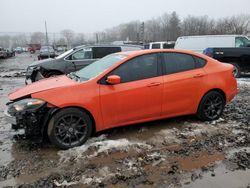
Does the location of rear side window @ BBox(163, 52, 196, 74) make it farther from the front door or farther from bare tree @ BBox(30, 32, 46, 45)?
bare tree @ BBox(30, 32, 46, 45)

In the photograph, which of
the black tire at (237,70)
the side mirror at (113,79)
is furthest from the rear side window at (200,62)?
the black tire at (237,70)

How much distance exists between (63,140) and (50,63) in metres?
6.73

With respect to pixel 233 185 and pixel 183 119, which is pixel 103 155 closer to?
pixel 233 185

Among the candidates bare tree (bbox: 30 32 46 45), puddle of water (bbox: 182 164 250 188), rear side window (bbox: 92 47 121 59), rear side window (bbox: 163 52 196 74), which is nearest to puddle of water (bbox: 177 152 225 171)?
puddle of water (bbox: 182 164 250 188)

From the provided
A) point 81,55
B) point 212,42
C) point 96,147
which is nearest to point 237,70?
point 212,42

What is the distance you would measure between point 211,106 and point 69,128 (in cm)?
300

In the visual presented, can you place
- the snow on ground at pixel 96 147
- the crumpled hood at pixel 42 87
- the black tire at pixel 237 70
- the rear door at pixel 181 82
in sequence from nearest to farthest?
1. the snow on ground at pixel 96 147
2. the crumpled hood at pixel 42 87
3. the rear door at pixel 181 82
4. the black tire at pixel 237 70

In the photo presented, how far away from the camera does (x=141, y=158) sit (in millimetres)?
4445

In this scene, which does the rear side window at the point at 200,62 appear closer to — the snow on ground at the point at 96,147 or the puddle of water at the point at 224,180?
the snow on ground at the point at 96,147

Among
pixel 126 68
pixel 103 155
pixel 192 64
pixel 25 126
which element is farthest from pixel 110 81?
pixel 192 64

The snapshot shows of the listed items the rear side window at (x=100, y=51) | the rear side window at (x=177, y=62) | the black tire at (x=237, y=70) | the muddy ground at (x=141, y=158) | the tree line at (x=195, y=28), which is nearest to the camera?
the muddy ground at (x=141, y=158)

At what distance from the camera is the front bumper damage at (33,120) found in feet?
15.3

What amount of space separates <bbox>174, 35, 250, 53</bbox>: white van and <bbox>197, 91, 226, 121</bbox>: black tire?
35.6 feet

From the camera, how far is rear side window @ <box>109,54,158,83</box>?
5246 mm
